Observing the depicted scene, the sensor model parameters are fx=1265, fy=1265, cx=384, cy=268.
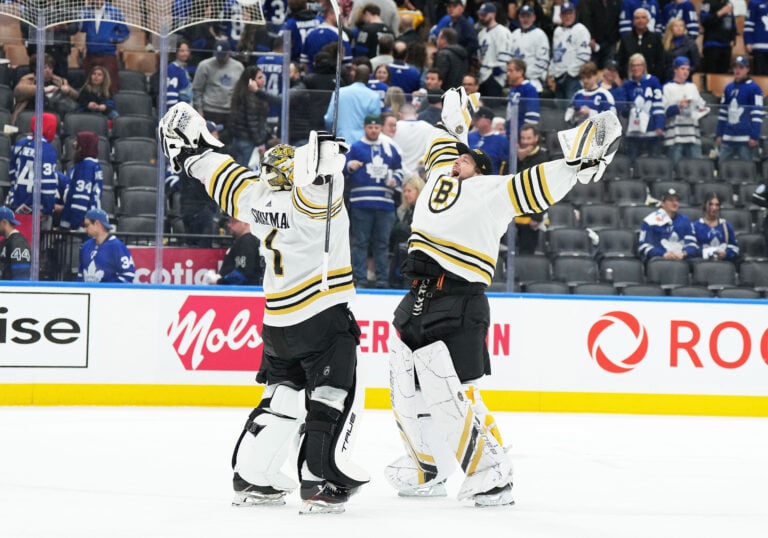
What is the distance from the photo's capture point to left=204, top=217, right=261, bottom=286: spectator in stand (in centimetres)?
859

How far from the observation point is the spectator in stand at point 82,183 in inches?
330

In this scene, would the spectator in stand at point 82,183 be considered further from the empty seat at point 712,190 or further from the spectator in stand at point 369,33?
the empty seat at point 712,190

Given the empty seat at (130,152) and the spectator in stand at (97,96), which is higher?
the spectator in stand at (97,96)

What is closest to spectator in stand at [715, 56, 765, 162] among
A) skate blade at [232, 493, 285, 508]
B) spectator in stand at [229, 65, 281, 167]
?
spectator in stand at [229, 65, 281, 167]

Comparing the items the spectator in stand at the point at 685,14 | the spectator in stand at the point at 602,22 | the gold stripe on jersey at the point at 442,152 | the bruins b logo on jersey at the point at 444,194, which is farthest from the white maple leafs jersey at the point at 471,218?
the spectator in stand at the point at 685,14

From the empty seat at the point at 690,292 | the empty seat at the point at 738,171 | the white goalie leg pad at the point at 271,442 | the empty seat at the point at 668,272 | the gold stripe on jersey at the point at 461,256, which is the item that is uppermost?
the empty seat at the point at 738,171

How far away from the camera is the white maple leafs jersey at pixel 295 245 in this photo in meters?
4.84

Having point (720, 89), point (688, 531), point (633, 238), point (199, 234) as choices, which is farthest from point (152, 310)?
point (720, 89)

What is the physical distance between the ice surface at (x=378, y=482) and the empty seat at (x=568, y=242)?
138cm

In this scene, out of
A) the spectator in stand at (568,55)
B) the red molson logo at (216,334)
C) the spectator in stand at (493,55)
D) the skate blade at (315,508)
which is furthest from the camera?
the spectator in stand at (568,55)

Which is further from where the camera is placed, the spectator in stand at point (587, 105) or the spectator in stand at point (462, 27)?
the spectator in stand at point (462, 27)

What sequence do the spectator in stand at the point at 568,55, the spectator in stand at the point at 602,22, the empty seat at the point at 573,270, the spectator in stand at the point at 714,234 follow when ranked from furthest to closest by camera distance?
the spectator in stand at the point at 602,22 < the spectator in stand at the point at 568,55 < the spectator in stand at the point at 714,234 < the empty seat at the point at 573,270

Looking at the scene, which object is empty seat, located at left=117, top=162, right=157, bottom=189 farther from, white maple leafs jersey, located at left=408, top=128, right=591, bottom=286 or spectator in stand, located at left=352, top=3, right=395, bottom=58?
white maple leafs jersey, located at left=408, top=128, right=591, bottom=286

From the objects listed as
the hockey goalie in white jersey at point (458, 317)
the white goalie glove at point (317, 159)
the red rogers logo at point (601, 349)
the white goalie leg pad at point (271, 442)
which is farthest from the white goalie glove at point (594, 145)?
the red rogers logo at point (601, 349)
